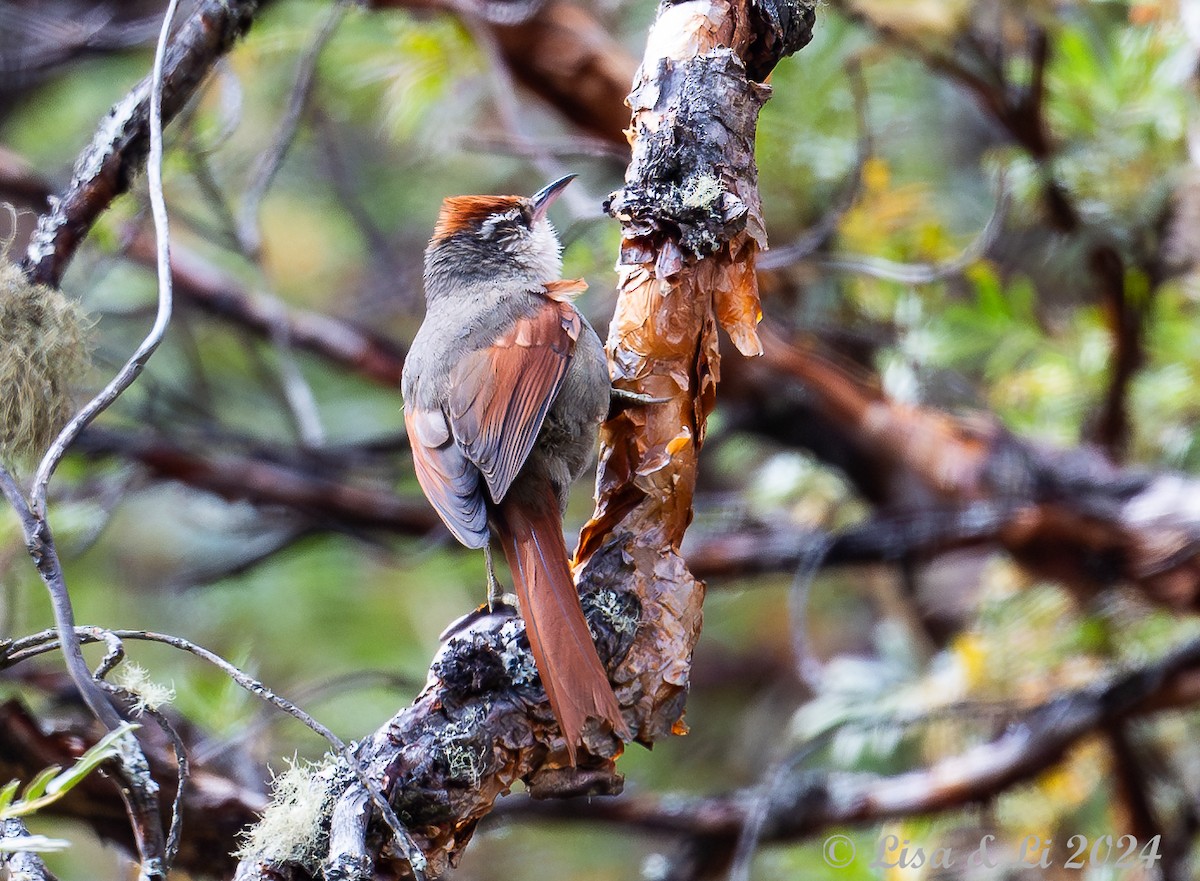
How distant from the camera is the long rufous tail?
178cm

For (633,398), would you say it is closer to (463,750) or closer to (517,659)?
(517,659)

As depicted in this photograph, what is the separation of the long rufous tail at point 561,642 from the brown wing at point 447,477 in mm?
194

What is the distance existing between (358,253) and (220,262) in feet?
3.34

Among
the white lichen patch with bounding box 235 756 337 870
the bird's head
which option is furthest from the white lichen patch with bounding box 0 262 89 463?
the bird's head

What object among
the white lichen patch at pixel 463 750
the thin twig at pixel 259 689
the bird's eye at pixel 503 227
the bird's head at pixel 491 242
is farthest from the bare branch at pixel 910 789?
the thin twig at pixel 259 689

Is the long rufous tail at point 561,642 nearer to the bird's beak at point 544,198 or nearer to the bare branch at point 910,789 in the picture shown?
the bird's beak at point 544,198

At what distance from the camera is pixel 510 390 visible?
2709 millimetres

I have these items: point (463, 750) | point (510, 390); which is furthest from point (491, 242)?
point (463, 750)

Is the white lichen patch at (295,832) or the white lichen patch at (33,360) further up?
the white lichen patch at (33,360)

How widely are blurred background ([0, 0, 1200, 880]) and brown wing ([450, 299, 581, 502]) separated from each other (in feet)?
3.34

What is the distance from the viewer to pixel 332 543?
5.03m

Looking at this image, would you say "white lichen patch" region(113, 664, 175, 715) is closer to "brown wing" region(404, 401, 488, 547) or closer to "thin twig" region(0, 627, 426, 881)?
"thin twig" region(0, 627, 426, 881)

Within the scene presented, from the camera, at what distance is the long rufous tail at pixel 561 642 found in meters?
1.78

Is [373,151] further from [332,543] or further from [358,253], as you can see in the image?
[332,543]
